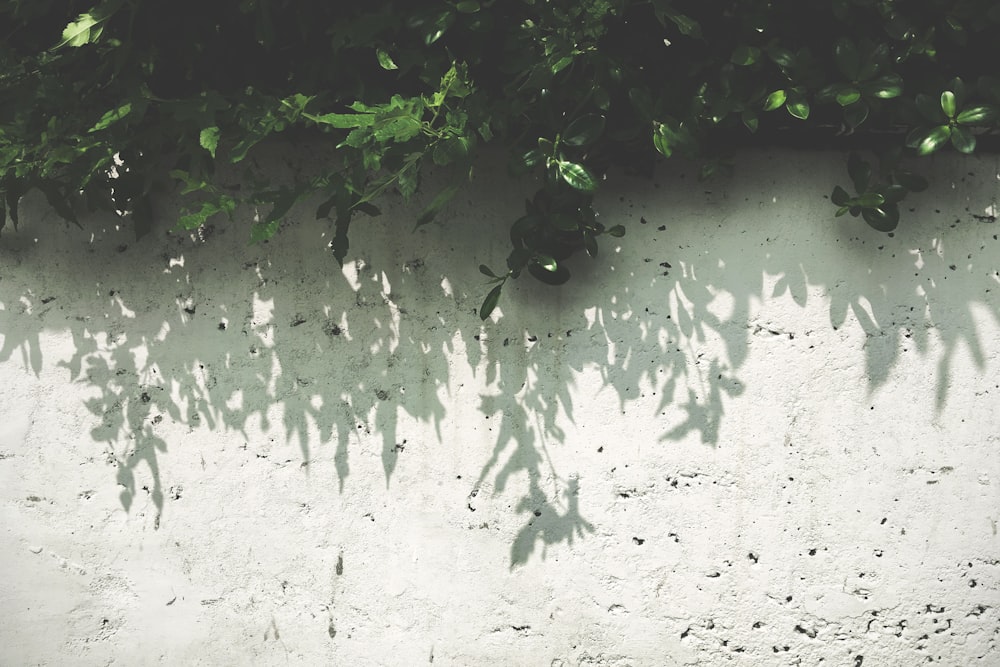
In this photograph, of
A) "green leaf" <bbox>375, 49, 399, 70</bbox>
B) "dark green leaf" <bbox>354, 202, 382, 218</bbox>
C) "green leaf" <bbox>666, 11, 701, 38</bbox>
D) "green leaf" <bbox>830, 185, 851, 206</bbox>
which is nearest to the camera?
"green leaf" <bbox>666, 11, 701, 38</bbox>

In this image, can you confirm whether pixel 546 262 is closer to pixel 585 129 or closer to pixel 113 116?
pixel 585 129

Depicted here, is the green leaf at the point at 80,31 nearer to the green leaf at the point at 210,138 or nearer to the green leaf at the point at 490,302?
the green leaf at the point at 210,138

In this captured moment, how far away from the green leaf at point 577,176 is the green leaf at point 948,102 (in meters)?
0.93

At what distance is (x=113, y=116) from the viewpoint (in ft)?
6.98

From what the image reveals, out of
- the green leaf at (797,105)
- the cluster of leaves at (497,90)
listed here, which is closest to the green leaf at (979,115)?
the cluster of leaves at (497,90)

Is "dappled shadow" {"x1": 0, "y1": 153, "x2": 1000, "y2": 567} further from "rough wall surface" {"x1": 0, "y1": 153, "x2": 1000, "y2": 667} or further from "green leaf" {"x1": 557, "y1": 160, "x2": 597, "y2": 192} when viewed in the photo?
"green leaf" {"x1": 557, "y1": 160, "x2": 597, "y2": 192}

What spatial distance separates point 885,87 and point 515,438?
1401 millimetres

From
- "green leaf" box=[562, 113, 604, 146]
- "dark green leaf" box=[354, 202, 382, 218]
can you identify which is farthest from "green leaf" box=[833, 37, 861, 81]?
"dark green leaf" box=[354, 202, 382, 218]

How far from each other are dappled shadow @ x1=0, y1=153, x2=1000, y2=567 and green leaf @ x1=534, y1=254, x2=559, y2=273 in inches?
6.5

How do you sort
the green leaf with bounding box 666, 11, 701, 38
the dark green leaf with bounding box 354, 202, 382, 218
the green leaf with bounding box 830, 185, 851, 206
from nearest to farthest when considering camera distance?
the green leaf with bounding box 666, 11, 701, 38, the green leaf with bounding box 830, 185, 851, 206, the dark green leaf with bounding box 354, 202, 382, 218

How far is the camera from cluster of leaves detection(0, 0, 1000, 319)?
1992mm

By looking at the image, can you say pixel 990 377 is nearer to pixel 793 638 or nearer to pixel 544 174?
pixel 793 638

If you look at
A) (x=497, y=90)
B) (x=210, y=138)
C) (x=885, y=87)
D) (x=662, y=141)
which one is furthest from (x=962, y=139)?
(x=210, y=138)

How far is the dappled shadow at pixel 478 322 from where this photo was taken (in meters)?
2.20
